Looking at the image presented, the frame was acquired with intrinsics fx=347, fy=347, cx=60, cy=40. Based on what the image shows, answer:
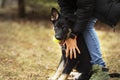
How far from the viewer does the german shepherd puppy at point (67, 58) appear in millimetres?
5547

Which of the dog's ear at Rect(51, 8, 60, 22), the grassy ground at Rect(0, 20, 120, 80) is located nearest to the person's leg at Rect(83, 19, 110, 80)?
the dog's ear at Rect(51, 8, 60, 22)

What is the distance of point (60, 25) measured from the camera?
220 inches

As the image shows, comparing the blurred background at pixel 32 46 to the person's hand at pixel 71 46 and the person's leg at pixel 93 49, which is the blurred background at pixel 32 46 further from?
the person's leg at pixel 93 49

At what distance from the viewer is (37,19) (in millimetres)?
15000

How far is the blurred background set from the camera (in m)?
6.93

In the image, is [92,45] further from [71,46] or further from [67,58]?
[67,58]

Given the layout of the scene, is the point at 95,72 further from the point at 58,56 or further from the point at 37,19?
the point at 37,19

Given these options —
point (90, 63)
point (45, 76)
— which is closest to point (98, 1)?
point (90, 63)

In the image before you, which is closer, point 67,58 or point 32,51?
point 67,58

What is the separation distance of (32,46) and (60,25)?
4.15 m

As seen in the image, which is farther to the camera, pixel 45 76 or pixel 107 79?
pixel 45 76

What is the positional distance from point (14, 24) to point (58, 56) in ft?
17.4

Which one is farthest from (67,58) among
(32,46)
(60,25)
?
(32,46)

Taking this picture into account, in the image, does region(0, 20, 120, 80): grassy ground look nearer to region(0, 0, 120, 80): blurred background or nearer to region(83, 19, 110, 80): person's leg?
region(0, 0, 120, 80): blurred background
